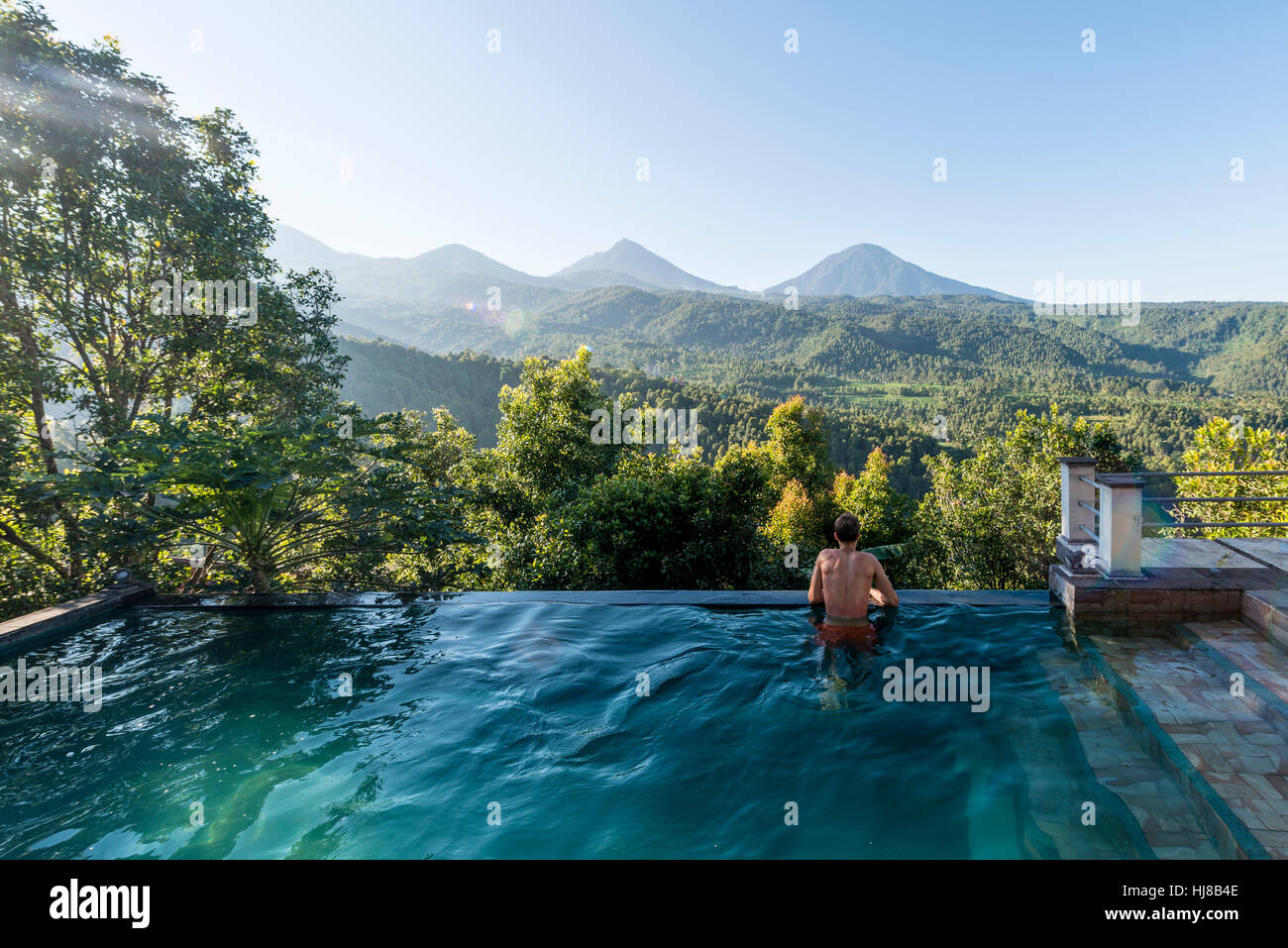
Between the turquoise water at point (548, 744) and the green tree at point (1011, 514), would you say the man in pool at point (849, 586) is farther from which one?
the green tree at point (1011, 514)

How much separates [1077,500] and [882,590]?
9.55ft

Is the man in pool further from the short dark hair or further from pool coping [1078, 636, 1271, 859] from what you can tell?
pool coping [1078, 636, 1271, 859]

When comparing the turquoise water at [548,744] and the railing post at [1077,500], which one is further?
the railing post at [1077,500]

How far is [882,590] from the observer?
19.1 ft

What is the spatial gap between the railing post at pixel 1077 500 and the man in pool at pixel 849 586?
2.56 m

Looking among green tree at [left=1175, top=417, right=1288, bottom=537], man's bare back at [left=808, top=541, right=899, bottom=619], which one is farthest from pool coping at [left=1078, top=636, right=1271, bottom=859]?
green tree at [left=1175, top=417, right=1288, bottom=537]

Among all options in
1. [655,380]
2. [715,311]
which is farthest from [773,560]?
[715,311]

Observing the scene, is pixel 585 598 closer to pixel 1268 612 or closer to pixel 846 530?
pixel 846 530

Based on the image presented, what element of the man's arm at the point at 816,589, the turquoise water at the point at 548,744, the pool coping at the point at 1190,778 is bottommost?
the turquoise water at the point at 548,744

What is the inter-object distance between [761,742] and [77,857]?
4.34m

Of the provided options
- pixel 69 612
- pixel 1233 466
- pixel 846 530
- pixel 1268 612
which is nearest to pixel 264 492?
pixel 69 612

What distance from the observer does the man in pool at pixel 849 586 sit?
562cm

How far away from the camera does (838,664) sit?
5.40 m

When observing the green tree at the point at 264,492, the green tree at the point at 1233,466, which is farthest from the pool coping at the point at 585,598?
the green tree at the point at 1233,466
